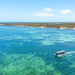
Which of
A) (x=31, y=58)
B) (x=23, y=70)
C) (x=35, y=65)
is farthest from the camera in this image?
(x=31, y=58)

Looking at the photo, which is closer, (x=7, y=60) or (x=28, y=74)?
(x=28, y=74)

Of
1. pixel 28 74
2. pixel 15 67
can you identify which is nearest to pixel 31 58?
pixel 15 67

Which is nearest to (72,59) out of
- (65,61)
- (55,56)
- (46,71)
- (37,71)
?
(65,61)

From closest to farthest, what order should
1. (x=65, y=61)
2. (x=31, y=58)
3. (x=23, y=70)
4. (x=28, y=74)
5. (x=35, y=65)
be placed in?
1. (x=28, y=74)
2. (x=23, y=70)
3. (x=35, y=65)
4. (x=65, y=61)
5. (x=31, y=58)

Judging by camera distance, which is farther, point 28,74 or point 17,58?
point 17,58

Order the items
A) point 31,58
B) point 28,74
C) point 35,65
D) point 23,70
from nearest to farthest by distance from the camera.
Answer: point 28,74 < point 23,70 < point 35,65 < point 31,58

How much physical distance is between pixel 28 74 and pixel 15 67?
16.3ft

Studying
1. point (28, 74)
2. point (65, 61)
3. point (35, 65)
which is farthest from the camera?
point (65, 61)

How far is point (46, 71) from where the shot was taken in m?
22.9

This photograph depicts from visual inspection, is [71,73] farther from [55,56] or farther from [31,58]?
[31,58]

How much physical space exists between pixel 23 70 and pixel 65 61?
13.1 metres

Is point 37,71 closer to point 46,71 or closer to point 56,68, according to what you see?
point 46,71

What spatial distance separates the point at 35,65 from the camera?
25.8 metres

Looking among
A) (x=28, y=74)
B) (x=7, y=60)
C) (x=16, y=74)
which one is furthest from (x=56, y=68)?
(x=7, y=60)
